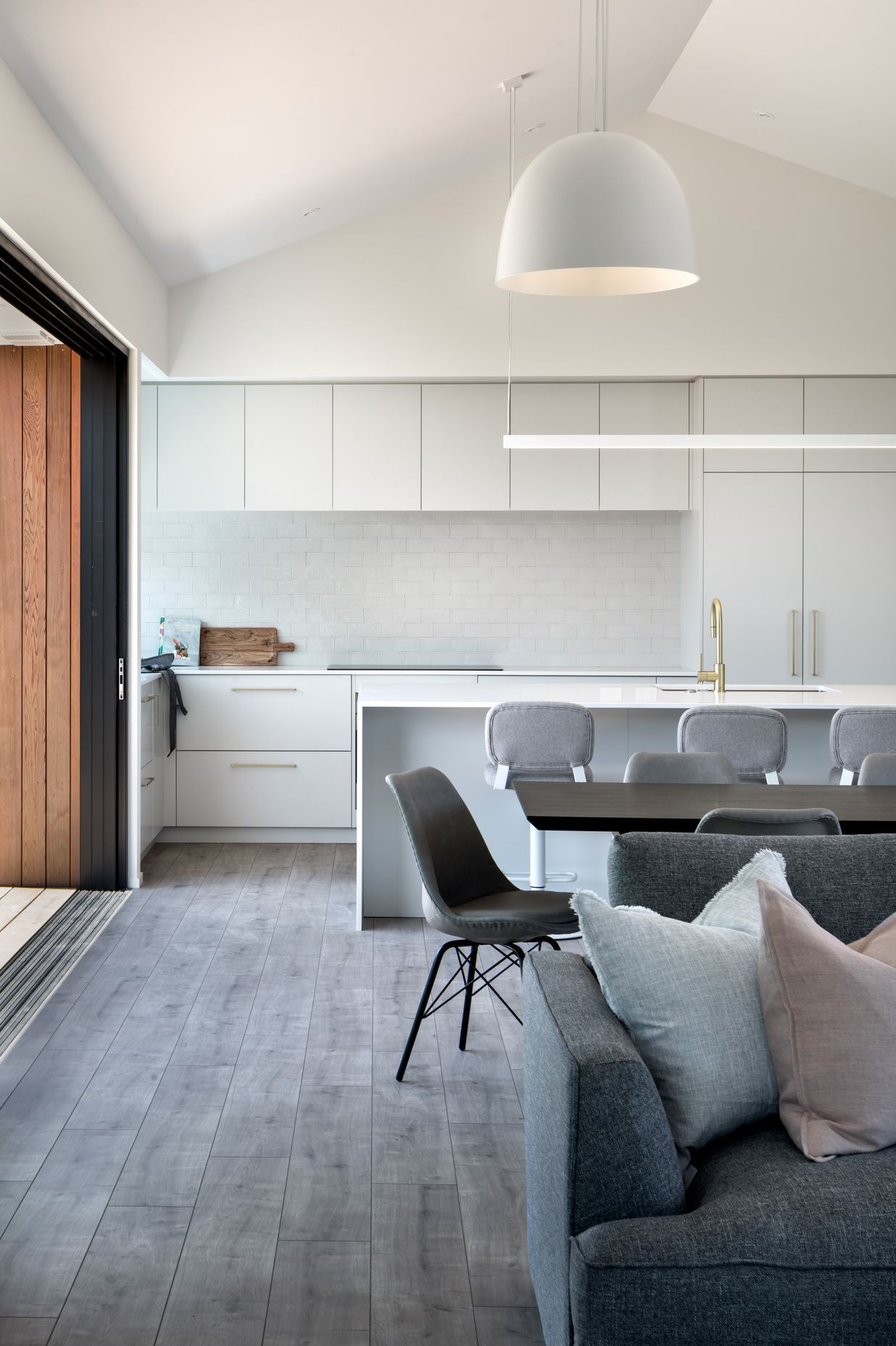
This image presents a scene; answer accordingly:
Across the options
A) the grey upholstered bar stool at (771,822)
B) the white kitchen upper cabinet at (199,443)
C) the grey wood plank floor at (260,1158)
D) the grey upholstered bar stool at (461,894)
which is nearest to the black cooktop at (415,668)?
the white kitchen upper cabinet at (199,443)

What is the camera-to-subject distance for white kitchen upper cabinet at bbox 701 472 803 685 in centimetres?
634

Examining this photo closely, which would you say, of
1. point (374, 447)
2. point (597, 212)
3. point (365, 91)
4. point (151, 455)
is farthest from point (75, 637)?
point (597, 212)

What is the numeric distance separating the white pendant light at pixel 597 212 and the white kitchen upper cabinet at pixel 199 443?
3895 mm

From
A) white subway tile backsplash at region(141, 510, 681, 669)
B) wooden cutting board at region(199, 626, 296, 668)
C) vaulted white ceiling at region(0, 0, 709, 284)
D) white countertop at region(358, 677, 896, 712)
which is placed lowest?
white countertop at region(358, 677, 896, 712)

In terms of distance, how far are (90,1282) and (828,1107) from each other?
142cm

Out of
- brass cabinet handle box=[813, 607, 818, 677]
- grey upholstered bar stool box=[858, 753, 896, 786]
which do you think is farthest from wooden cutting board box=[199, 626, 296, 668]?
grey upholstered bar stool box=[858, 753, 896, 786]

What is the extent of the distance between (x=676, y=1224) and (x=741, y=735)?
9.64 feet

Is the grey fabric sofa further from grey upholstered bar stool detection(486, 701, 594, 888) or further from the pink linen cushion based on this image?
grey upholstered bar stool detection(486, 701, 594, 888)

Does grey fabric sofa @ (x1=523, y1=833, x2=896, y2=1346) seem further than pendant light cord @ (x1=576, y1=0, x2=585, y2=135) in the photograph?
No

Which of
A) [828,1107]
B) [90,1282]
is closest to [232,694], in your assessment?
[90,1282]

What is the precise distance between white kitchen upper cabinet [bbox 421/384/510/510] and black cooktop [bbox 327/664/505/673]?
93 centimetres

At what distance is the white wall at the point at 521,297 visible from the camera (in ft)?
20.2

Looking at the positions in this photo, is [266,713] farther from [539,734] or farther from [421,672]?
[539,734]

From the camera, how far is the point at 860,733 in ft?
14.0
